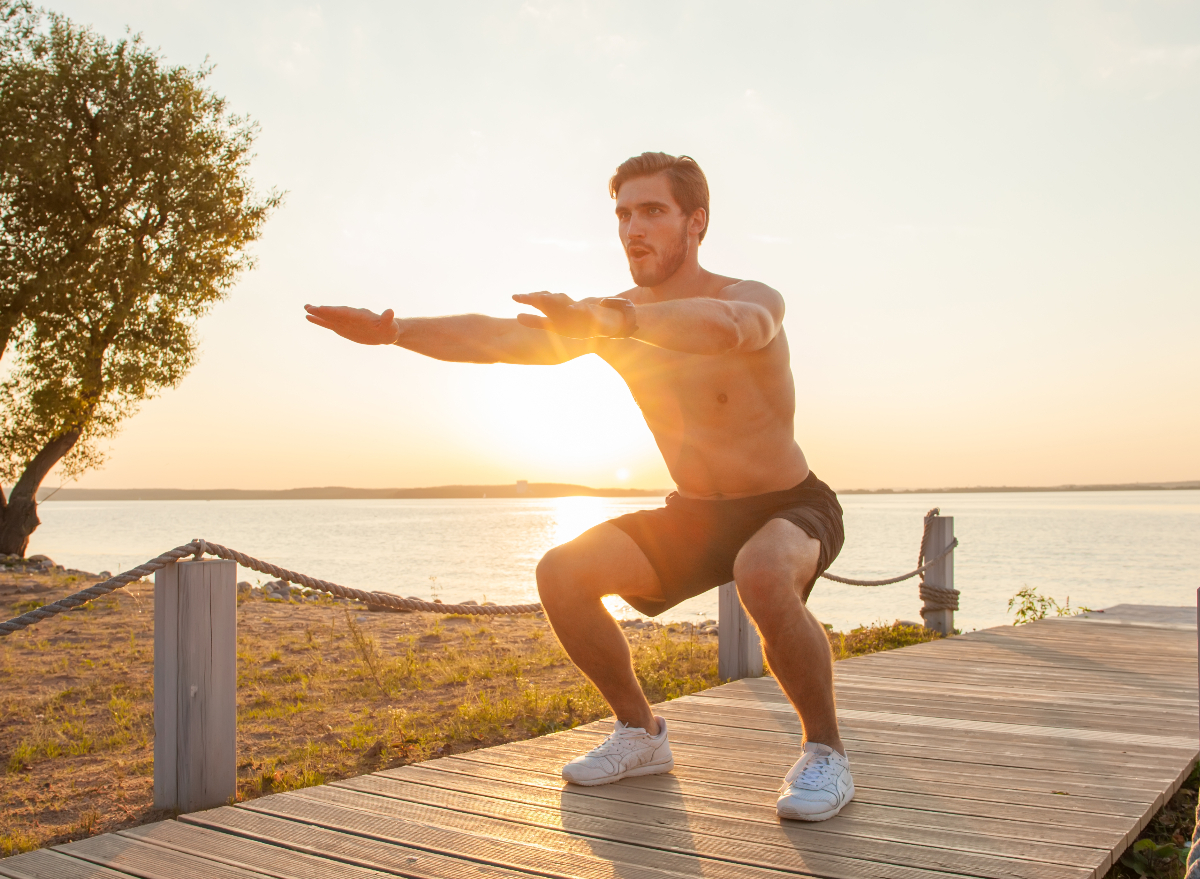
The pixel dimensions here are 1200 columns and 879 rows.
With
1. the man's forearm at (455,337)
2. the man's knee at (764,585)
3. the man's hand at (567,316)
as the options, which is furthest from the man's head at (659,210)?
the man's hand at (567,316)

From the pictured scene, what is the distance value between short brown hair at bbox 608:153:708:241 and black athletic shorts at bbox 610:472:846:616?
992mm

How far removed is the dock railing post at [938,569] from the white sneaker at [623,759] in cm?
454

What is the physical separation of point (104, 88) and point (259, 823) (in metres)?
15.2

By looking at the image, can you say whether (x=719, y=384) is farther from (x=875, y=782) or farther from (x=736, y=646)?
(x=736, y=646)

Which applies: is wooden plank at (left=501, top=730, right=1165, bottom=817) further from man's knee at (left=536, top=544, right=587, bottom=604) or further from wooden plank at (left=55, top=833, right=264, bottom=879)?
wooden plank at (left=55, top=833, right=264, bottom=879)

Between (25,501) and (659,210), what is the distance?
1543 cm

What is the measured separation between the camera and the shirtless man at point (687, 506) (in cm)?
268

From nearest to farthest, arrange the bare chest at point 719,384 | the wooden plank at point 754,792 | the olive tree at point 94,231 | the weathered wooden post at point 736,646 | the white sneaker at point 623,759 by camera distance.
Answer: the wooden plank at point 754,792 < the white sneaker at point 623,759 < the bare chest at point 719,384 < the weathered wooden post at point 736,646 < the olive tree at point 94,231

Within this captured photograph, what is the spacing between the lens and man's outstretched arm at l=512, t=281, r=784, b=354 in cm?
186

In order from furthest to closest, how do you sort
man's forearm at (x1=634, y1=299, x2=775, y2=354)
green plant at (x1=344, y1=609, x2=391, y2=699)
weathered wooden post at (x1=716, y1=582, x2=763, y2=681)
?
green plant at (x1=344, y1=609, x2=391, y2=699), weathered wooden post at (x1=716, y1=582, x2=763, y2=681), man's forearm at (x1=634, y1=299, x2=775, y2=354)

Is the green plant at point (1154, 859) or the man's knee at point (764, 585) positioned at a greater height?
the man's knee at point (764, 585)

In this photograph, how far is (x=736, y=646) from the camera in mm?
5031

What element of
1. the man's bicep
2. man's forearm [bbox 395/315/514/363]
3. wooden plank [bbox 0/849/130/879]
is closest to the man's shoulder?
the man's bicep

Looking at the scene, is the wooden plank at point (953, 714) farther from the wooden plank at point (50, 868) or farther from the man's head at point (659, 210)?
the wooden plank at point (50, 868)
